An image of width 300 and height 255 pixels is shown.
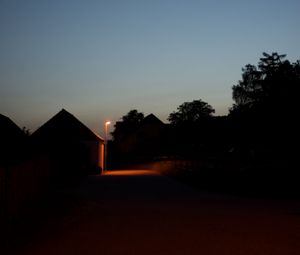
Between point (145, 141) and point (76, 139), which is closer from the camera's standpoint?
point (76, 139)

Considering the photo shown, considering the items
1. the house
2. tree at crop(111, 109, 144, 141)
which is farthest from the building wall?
tree at crop(111, 109, 144, 141)

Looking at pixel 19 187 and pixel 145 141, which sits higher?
pixel 145 141

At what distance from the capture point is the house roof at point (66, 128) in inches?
1788

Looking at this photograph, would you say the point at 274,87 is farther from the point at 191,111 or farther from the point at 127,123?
the point at 127,123

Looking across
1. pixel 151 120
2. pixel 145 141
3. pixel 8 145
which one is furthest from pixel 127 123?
pixel 8 145

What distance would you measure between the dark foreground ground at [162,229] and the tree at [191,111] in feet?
184

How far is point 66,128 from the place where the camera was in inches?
1816

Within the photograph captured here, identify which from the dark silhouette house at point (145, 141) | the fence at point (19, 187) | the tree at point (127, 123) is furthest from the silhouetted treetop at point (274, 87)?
the tree at point (127, 123)

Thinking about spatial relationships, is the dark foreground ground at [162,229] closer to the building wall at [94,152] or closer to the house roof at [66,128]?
the house roof at [66,128]

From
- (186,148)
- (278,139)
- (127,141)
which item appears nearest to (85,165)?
(278,139)

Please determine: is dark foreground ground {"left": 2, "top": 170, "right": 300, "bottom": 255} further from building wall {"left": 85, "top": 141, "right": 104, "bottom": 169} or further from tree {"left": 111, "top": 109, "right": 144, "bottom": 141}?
tree {"left": 111, "top": 109, "right": 144, "bottom": 141}

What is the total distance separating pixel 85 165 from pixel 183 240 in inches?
Result: 1389

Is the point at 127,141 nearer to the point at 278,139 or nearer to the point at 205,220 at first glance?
the point at 278,139

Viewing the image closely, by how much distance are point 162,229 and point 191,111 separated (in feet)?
213
